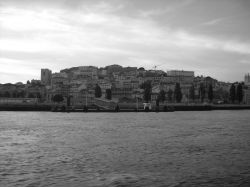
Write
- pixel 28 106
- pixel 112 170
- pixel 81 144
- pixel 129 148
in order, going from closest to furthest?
pixel 112 170 < pixel 129 148 < pixel 81 144 < pixel 28 106

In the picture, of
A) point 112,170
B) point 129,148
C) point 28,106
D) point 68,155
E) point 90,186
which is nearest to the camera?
point 90,186

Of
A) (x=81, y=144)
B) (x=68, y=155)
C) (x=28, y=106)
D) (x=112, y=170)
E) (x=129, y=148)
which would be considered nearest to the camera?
(x=112, y=170)

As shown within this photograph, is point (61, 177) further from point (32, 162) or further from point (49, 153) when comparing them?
point (49, 153)

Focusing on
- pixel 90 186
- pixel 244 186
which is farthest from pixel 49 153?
pixel 244 186

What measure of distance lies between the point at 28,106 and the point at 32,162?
10221 cm

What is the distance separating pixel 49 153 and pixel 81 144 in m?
5.46

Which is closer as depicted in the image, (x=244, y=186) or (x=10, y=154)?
(x=244, y=186)

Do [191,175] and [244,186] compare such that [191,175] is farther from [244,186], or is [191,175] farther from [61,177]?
[61,177]

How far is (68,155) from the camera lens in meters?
27.0

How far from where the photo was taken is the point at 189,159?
25672 millimetres

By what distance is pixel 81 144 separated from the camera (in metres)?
33.2

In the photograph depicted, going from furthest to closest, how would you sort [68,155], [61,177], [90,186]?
[68,155] < [61,177] < [90,186]

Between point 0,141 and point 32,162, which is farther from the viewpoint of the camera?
point 0,141

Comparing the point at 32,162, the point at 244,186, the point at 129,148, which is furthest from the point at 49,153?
the point at 244,186
